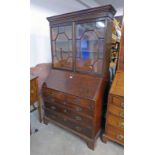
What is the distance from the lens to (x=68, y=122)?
6.20 feet

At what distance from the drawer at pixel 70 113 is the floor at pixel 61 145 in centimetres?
33

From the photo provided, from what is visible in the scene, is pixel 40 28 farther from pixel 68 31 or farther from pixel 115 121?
pixel 115 121

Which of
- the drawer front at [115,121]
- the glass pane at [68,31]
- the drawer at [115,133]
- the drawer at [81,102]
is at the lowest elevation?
the drawer at [115,133]

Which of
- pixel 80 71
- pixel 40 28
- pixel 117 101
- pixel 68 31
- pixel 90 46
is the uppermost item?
pixel 40 28

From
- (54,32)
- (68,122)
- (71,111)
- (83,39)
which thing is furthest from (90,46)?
(68,122)

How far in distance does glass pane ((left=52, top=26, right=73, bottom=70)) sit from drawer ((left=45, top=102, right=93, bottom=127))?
59 centimetres

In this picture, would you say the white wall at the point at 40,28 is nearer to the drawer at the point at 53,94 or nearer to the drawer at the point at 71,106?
the drawer at the point at 53,94

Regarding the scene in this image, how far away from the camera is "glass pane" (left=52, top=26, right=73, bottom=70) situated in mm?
1875

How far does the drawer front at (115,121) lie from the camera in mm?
1577

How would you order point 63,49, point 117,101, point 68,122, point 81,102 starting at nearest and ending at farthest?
point 117,101, point 81,102, point 68,122, point 63,49

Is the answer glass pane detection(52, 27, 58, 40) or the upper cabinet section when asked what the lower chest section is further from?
glass pane detection(52, 27, 58, 40)

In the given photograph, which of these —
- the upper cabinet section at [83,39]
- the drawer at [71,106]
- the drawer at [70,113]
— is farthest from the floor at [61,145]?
the upper cabinet section at [83,39]

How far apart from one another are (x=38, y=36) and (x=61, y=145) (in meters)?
1.83
